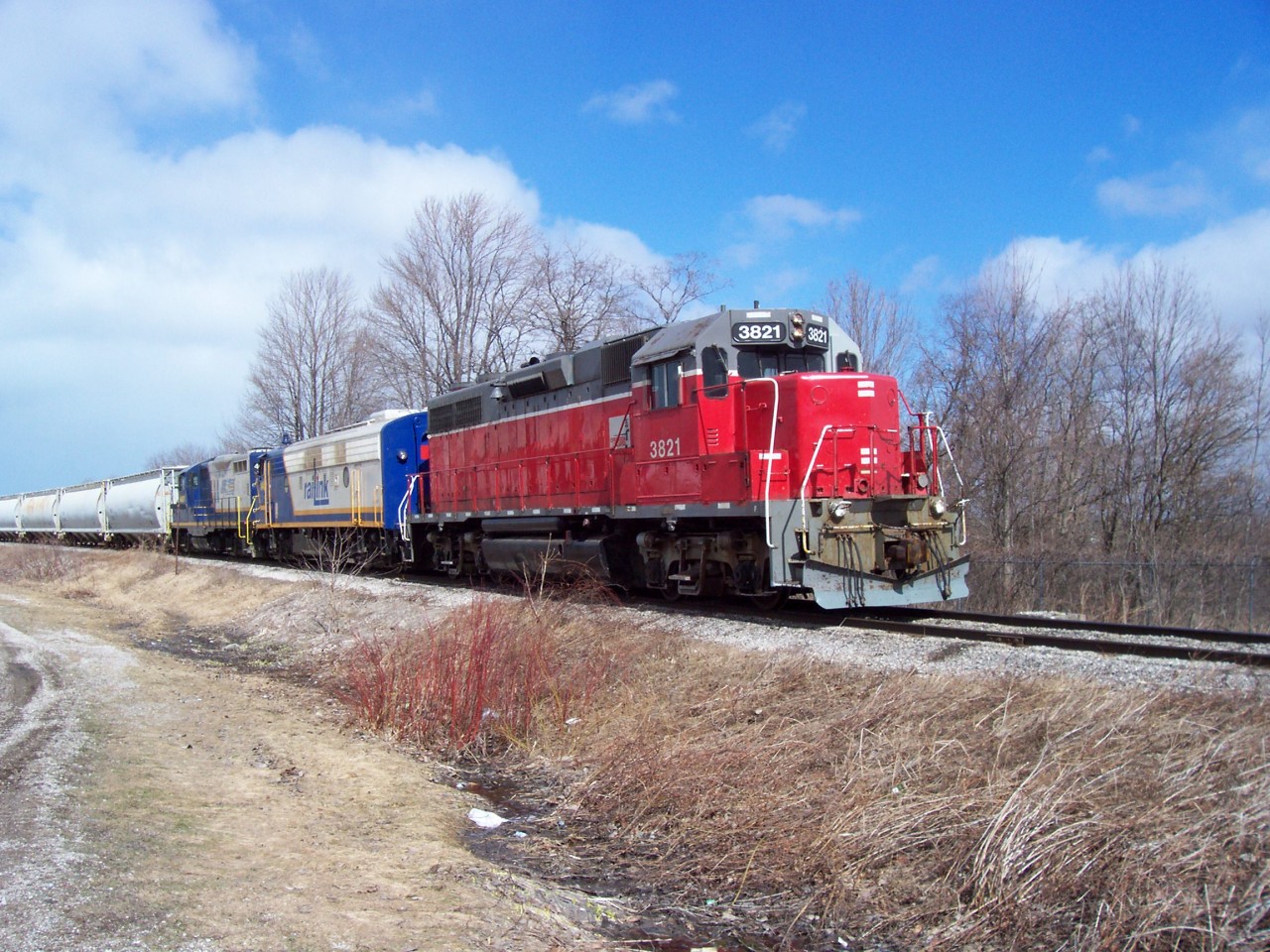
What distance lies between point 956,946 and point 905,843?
71 centimetres

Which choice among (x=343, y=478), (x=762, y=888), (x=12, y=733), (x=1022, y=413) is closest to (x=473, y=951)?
(x=762, y=888)

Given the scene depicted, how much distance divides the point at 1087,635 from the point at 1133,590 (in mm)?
8462

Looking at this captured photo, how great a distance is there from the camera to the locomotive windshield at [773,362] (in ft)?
37.3

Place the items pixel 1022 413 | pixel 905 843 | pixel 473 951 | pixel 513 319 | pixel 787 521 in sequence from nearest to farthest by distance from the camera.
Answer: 1. pixel 473 951
2. pixel 905 843
3. pixel 787 521
4. pixel 1022 413
5. pixel 513 319

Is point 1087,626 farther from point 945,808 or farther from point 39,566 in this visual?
point 39,566

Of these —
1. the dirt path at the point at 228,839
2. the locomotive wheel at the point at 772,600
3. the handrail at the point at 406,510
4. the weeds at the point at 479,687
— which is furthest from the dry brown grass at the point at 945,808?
the handrail at the point at 406,510

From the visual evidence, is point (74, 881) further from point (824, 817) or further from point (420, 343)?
point (420, 343)

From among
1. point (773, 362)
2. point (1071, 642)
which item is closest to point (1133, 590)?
point (1071, 642)

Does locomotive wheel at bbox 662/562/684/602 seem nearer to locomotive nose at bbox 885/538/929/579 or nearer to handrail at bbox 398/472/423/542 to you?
locomotive nose at bbox 885/538/929/579

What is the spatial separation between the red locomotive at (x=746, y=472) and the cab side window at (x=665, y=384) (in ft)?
0.08

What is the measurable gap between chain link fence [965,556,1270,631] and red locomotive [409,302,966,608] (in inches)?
140

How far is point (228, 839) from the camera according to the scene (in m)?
5.21

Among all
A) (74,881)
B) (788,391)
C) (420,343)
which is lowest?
(74,881)

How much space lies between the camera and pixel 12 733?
7.27 meters
